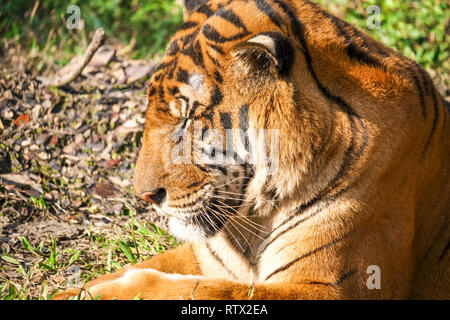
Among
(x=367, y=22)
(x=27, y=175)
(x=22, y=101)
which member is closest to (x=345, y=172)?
(x=27, y=175)

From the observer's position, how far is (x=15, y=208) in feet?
13.1

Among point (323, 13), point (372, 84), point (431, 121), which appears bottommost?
point (431, 121)

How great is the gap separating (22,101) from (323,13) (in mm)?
2706

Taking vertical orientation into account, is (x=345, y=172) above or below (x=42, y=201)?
above

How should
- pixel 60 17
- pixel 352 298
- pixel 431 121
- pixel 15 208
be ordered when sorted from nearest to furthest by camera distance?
pixel 352 298 < pixel 431 121 < pixel 15 208 < pixel 60 17

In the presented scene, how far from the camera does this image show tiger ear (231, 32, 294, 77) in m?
2.58

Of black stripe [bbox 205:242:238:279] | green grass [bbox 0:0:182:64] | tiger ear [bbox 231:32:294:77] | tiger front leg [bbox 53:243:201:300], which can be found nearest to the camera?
tiger ear [bbox 231:32:294:77]

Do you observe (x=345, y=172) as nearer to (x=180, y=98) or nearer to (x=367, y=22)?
(x=180, y=98)

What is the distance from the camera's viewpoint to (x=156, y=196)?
9.93 ft

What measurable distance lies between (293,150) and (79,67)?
2.60 meters

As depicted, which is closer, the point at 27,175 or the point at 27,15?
the point at 27,175

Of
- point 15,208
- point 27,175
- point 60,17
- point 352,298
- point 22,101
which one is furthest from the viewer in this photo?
point 60,17

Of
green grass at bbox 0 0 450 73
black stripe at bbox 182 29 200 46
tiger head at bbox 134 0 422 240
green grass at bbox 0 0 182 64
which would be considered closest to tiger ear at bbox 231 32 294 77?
tiger head at bbox 134 0 422 240

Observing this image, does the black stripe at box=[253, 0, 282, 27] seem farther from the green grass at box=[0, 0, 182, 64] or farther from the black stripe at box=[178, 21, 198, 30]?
the green grass at box=[0, 0, 182, 64]
